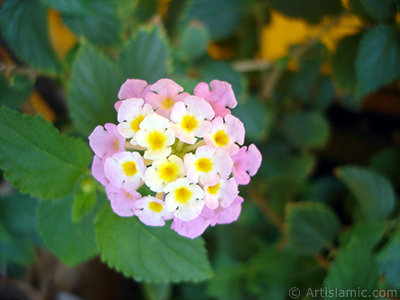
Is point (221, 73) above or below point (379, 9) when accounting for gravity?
below

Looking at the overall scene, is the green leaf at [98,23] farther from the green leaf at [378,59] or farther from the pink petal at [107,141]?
the green leaf at [378,59]

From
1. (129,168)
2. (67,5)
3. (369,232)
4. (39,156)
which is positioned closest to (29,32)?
(67,5)

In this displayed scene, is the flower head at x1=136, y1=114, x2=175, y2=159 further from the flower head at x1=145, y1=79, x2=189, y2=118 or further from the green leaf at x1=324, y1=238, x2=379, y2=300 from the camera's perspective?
the green leaf at x1=324, y1=238, x2=379, y2=300

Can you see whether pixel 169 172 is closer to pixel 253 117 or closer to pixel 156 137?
pixel 156 137

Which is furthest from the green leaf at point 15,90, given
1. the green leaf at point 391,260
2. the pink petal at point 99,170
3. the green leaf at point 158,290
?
the green leaf at point 391,260

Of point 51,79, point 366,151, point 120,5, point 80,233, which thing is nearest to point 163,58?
point 120,5

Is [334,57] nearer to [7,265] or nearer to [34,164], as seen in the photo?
[34,164]

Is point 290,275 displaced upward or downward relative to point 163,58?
downward

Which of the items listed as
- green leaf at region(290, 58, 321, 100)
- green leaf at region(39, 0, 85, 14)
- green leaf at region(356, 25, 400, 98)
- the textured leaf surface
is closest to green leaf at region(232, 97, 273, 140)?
green leaf at region(290, 58, 321, 100)
